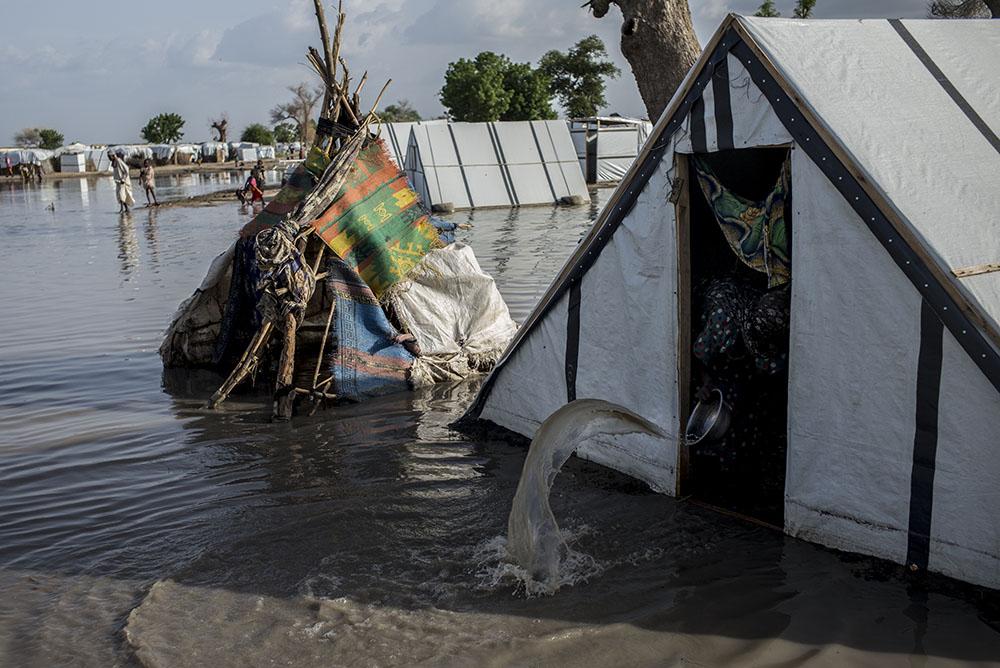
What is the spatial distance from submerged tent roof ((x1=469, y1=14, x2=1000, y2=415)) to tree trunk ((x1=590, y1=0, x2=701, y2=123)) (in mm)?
2712

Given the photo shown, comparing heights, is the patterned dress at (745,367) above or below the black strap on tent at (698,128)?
below

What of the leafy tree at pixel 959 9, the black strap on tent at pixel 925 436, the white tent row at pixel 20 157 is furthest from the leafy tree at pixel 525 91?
the black strap on tent at pixel 925 436

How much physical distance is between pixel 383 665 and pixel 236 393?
4377 mm

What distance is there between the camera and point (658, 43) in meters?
7.38

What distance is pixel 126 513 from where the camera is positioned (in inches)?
198

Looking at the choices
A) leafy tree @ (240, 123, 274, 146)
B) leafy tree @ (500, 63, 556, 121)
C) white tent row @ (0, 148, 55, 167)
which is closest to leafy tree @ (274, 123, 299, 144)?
leafy tree @ (240, 123, 274, 146)

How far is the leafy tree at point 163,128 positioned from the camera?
6606cm

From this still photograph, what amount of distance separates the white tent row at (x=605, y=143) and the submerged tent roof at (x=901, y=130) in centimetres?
2314

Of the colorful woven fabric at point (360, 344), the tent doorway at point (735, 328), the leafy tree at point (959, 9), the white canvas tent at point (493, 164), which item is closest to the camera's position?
the tent doorway at point (735, 328)

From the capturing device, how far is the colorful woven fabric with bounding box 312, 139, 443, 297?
698 cm

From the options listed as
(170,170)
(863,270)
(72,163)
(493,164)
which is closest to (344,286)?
(863,270)

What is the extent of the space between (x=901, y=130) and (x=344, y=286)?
13.6 feet

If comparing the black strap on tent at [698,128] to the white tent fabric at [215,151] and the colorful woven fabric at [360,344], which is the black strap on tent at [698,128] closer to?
the colorful woven fabric at [360,344]

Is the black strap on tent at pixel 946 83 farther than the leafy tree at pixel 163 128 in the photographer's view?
No
